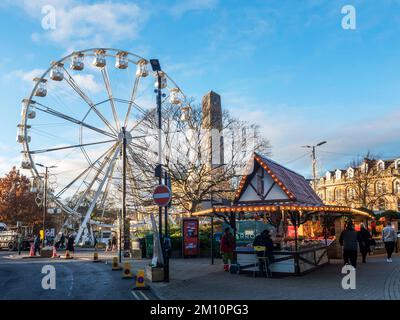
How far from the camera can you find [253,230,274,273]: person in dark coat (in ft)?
51.2

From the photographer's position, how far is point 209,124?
3619cm

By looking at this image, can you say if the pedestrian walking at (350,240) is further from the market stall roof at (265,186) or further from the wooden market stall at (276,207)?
the market stall roof at (265,186)

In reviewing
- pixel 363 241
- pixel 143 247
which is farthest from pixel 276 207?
pixel 143 247

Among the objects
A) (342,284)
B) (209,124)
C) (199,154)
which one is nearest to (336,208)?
(342,284)

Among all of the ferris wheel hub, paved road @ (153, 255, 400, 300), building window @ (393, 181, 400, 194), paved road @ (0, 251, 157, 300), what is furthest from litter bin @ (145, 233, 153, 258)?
building window @ (393, 181, 400, 194)

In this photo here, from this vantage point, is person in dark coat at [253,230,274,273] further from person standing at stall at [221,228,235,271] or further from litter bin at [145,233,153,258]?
litter bin at [145,233,153,258]

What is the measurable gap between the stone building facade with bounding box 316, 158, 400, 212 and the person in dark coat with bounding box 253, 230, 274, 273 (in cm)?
3559

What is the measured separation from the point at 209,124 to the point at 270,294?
83.7 ft

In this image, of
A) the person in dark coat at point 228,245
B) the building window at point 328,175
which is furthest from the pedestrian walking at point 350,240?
the building window at point 328,175

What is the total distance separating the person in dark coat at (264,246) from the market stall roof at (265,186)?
1.65 metres

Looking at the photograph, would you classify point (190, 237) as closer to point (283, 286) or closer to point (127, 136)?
point (127, 136)
